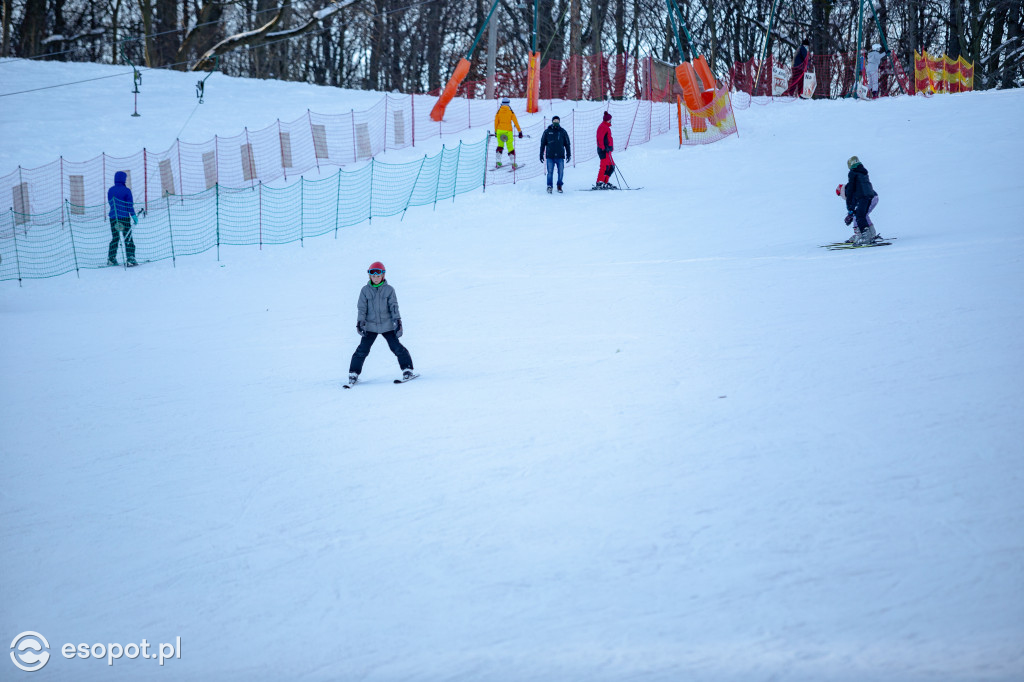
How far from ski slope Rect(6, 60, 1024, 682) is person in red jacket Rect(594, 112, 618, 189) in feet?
15.3

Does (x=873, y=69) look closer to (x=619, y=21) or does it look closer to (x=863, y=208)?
(x=619, y=21)

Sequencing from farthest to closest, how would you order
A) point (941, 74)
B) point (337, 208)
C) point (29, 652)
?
point (941, 74), point (337, 208), point (29, 652)

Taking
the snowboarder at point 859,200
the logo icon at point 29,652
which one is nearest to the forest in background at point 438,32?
the snowboarder at point 859,200

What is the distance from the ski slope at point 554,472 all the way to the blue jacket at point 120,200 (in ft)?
10.4

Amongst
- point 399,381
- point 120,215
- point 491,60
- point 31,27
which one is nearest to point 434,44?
point 491,60

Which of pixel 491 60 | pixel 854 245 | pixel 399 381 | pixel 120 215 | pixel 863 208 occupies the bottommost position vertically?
pixel 399 381

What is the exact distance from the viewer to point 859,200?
36.1ft

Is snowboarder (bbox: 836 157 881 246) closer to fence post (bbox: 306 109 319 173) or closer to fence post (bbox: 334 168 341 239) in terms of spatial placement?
fence post (bbox: 334 168 341 239)

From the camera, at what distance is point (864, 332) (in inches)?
290

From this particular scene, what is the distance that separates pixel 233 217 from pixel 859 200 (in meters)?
11.9

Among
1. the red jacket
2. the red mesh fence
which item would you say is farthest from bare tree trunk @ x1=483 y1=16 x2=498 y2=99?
the red jacket

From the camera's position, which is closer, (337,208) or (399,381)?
(399,381)

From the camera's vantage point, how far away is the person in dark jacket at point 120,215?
14.8 metres

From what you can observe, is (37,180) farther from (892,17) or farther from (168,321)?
(892,17)
